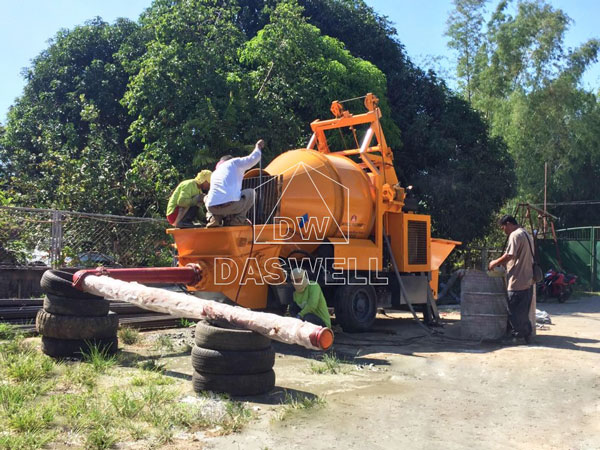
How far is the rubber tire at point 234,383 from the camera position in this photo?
17.4 feet

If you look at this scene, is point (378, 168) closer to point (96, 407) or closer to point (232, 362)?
point (232, 362)

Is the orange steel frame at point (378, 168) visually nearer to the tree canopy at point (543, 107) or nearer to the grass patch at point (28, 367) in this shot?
the grass patch at point (28, 367)

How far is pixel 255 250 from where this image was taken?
779 centimetres

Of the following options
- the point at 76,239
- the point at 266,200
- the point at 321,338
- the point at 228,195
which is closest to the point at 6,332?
the point at 228,195

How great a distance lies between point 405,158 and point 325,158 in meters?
10.4

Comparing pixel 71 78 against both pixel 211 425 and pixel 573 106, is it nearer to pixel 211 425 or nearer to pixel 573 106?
pixel 211 425

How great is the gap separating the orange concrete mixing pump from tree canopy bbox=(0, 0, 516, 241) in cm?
446

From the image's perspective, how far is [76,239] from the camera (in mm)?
11133

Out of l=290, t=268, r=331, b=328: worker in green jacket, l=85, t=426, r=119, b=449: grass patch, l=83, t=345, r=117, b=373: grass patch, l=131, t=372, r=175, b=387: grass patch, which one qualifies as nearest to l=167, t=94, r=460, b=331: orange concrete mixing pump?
l=290, t=268, r=331, b=328: worker in green jacket

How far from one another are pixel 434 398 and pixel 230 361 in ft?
6.37

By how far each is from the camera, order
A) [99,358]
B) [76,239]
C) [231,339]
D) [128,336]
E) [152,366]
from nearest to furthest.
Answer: [231,339], [99,358], [152,366], [128,336], [76,239]

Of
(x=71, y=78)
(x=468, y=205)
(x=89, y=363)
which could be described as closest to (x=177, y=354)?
(x=89, y=363)

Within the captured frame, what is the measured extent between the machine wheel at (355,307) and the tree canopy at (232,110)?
583 cm

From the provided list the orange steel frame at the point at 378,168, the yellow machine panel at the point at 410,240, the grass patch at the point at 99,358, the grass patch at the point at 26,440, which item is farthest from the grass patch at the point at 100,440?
the yellow machine panel at the point at 410,240
